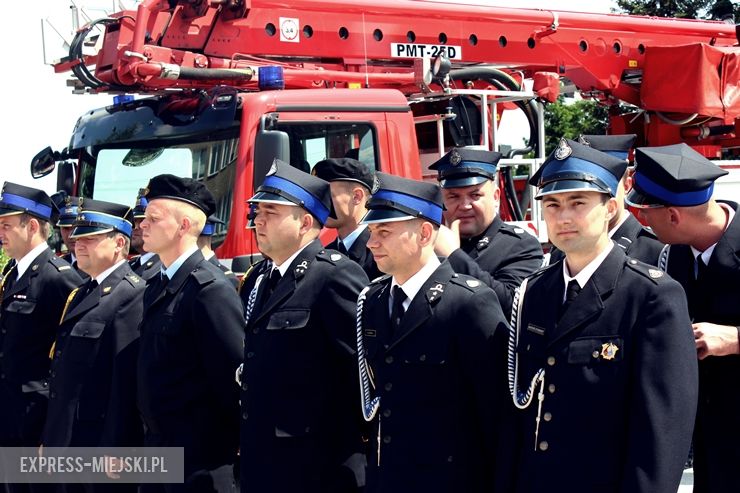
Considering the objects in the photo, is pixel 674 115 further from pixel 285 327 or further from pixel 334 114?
pixel 285 327

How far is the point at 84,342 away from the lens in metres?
5.39

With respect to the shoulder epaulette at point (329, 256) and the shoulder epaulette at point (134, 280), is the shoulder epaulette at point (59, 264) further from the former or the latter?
the shoulder epaulette at point (329, 256)

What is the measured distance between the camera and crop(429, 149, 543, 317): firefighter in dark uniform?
486cm

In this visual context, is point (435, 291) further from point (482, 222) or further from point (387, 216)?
point (482, 222)

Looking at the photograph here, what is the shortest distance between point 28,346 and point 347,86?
9.07 feet

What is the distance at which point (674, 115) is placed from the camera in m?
8.70

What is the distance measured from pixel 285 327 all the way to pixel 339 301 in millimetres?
234

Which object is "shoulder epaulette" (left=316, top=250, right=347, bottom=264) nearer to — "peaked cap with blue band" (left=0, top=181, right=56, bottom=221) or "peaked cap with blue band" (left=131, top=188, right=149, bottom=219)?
"peaked cap with blue band" (left=131, top=188, right=149, bottom=219)

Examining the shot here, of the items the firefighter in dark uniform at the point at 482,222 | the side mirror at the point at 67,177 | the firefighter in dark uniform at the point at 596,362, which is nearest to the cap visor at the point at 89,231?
the firefighter in dark uniform at the point at 482,222

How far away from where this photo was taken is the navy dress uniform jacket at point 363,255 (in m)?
5.16

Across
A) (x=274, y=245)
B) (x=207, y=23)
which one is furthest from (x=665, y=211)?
(x=207, y=23)

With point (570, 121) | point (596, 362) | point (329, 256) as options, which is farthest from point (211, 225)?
point (570, 121)

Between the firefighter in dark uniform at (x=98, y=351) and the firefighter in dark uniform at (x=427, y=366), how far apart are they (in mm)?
1640

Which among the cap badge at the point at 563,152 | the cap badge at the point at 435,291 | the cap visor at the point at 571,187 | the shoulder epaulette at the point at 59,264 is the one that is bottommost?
the shoulder epaulette at the point at 59,264
